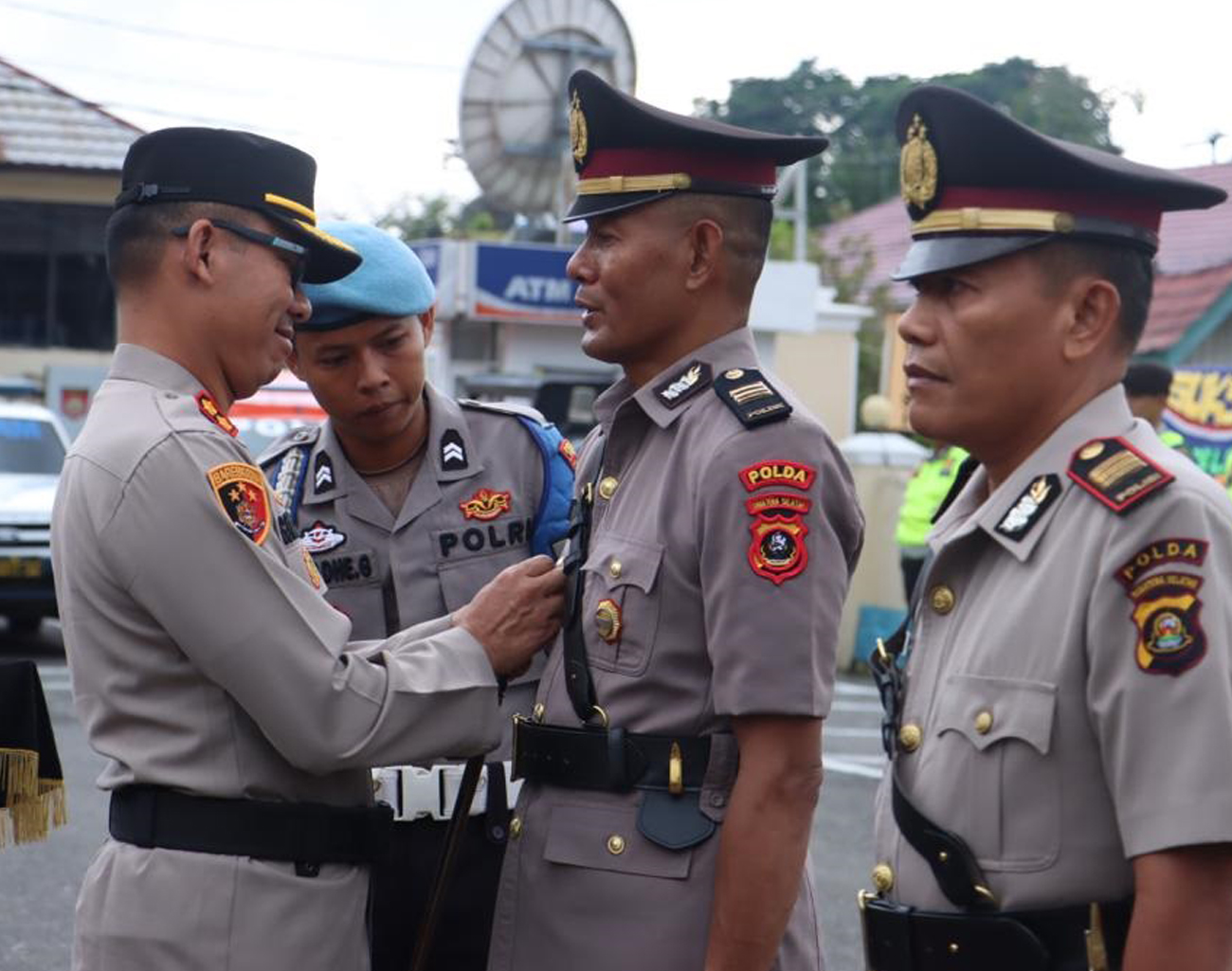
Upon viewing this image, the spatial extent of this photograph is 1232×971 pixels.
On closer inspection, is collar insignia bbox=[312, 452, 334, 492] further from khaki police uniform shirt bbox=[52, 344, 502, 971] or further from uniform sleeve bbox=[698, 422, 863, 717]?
uniform sleeve bbox=[698, 422, 863, 717]

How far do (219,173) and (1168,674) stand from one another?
1.73 meters

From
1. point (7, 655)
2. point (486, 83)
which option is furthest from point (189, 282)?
point (486, 83)

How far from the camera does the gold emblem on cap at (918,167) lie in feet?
8.37

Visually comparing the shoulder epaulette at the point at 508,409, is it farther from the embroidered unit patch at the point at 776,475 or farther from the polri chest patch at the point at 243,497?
the embroidered unit patch at the point at 776,475

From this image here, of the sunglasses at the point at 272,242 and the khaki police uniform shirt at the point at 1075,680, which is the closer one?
the khaki police uniform shirt at the point at 1075,680

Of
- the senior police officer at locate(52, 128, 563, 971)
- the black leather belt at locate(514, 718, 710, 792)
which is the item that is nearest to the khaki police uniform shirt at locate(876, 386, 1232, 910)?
the black leather belt at locate(514, 718, 710, 792)

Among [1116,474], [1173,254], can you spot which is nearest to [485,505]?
[1116,474]

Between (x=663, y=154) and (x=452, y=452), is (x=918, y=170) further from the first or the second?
(x=452, y=452)

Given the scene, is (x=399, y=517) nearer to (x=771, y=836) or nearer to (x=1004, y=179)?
(x=771, y=836)

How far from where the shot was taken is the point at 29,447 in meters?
13.5

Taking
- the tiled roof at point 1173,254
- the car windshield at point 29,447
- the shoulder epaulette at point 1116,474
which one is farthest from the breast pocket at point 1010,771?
the car windshield at point 29,447

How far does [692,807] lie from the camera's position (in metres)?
2.78

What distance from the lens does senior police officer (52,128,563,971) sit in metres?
2.77

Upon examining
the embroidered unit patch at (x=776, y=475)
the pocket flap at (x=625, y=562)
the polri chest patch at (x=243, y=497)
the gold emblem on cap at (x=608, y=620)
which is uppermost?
the embroidered unit patch at (x=776, y=475)
